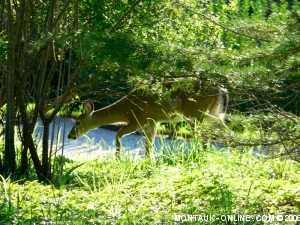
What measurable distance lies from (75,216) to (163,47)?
1602mm

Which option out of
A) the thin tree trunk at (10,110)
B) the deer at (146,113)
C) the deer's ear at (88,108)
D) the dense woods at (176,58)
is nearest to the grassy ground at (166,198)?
the dense woods at (176,58)

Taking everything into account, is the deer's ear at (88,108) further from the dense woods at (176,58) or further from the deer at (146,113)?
the dense woods at (176,58)

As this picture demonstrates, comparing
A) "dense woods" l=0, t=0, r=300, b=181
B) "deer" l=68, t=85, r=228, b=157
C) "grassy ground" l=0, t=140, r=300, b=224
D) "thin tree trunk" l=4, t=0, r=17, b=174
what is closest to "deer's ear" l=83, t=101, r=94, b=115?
"deer" l=68, t=85, r=228, b=157

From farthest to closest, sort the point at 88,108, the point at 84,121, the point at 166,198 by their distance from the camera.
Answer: the point at 84,121
the point at 88,108
the point at 166,198

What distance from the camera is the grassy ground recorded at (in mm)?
4824

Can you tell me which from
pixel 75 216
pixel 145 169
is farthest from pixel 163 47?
pixel 145 169

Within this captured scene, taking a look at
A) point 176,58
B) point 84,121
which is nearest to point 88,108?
point 84,121

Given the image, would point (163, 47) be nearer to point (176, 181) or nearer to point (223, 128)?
point (223, 128)

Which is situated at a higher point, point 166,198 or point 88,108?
point 88,108

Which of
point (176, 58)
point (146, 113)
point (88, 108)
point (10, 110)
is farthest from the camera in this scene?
point (88, 108)

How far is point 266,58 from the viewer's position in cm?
498

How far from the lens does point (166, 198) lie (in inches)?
225

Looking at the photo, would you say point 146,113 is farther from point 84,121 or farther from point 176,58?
point 176,58

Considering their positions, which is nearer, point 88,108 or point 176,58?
point 176,58
